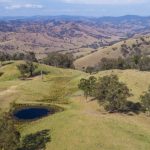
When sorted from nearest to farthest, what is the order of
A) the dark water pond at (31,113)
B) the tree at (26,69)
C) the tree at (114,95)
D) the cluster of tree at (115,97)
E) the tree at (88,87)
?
the tree at (114,95) → the cluster of tree at (115,97) → the dark water pond at (31,113) → the tree at (88,87) → the tree at (26,69)

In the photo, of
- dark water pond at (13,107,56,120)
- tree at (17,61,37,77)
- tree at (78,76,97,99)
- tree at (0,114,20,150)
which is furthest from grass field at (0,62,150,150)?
tree at (17,61,37,77)

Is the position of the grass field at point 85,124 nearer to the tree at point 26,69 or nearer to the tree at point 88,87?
the tree at point 88,87

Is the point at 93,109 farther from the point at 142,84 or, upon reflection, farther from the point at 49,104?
the point at 142,84

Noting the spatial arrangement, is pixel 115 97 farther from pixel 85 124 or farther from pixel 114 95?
pixel 85 124

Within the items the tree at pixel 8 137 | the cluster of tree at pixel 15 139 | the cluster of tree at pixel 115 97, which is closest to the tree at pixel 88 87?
the cluster of tree at pixel 115 97

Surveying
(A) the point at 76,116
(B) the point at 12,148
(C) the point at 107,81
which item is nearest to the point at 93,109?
(C) the point at 107,81

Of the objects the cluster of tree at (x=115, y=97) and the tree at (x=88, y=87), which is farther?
the tree at (x=88, y=87)

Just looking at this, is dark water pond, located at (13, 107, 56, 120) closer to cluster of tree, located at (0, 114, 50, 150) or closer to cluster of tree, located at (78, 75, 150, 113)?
cluster of tree, located at (78, 75, 150, 113)

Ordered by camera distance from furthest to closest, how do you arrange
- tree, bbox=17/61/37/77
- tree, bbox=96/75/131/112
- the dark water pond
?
tree, bbox=17/61/37/77 < the dark water pond < tree, bbox=96/75/131/112
